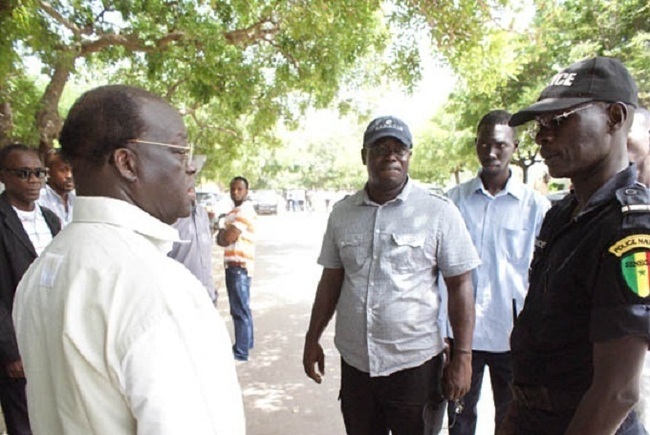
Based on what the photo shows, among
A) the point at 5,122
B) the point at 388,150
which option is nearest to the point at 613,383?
the point at 388,150

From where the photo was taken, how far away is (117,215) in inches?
42.0

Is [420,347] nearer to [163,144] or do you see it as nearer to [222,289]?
[163,144]

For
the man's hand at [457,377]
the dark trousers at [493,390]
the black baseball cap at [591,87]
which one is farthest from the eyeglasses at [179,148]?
the dark trousers at [493,390]

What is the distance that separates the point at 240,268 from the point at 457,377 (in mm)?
3487

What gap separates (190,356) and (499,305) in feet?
7.89

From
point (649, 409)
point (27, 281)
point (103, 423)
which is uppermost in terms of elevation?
point (27, 281)

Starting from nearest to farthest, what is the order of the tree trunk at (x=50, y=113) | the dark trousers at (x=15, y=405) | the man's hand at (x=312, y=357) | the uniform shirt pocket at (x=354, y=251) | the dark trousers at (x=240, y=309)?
the uniform shirt pocket at (x=354, y=251) < the man's hand at (x=312, y=357) < the dark trousers at (x=15, y=405) < the dark trousers at (x=240, y=309) < the tree trunk at (x=50, y=113)

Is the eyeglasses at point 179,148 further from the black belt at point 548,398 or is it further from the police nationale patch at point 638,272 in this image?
the black belt at point 548,398

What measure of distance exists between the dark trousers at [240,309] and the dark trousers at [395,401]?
2.99 meters

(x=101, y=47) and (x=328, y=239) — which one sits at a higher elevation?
(x=101, y=47)

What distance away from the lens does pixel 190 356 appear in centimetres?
95

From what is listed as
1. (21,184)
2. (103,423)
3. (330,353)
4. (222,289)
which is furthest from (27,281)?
(222,289)

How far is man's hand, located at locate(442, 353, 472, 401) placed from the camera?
244cm

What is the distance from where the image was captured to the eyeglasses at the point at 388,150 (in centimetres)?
258
